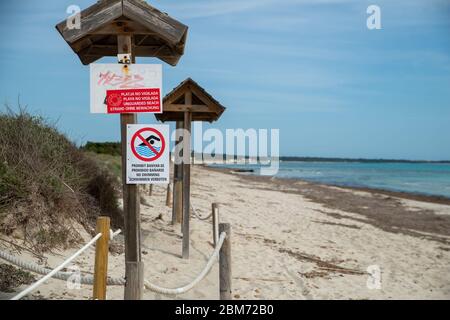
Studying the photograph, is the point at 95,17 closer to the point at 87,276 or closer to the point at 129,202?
the point at 129,202

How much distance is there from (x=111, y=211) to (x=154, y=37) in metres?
4.83

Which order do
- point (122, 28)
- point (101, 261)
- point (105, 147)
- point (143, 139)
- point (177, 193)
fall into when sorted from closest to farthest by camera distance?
point (101, 261) → point (143, 139) → point (122, 28) → point (177, 193) → point (105, 147)

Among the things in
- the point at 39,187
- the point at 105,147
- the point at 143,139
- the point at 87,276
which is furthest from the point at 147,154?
the point at 105,147

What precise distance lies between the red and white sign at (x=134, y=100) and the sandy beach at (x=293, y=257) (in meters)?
2.26

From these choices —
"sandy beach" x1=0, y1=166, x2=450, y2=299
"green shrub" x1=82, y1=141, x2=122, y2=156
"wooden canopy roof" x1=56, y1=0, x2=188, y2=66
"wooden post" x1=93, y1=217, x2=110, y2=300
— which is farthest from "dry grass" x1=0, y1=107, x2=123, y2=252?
"green shrub" x1=82, y1=141, x2=122, y2=156

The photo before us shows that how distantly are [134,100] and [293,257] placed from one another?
5813mm

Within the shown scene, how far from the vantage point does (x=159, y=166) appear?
15.1 feet

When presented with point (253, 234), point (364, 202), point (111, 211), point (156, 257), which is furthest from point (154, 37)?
point (364, 202)

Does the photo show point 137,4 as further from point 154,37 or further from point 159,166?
point 159,166

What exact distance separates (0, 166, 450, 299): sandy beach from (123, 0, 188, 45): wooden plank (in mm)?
3066

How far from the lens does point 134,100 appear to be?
4.57 m

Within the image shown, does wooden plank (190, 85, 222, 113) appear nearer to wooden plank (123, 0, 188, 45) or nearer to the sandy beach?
the sandy beach

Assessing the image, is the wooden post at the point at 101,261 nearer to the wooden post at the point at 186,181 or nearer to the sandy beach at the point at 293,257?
the sandy beach at the point at 293,257

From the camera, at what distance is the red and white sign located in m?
4.54
